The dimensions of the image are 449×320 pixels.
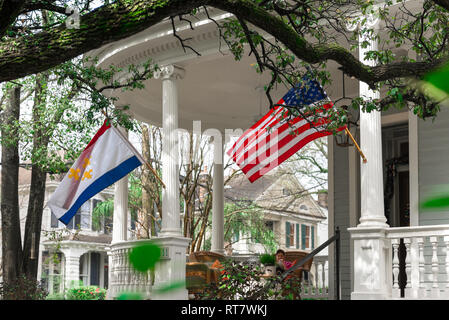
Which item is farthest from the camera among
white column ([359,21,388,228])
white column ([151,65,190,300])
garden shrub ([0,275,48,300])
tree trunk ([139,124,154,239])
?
tree trunk ([139,124,154,239])

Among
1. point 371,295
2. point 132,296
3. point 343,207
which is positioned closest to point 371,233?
point 371,295

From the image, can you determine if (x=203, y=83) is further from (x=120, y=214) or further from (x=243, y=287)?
(x=243, y=287)

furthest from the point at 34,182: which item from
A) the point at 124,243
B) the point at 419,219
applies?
the point at 419,219

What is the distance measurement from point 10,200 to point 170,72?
6.00 metres

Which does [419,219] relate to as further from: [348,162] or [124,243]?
[124,243]

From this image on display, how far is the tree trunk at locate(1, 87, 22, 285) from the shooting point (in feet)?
48.4

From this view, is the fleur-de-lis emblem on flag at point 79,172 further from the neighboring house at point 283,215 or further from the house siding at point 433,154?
the neighboring house at point 283,215

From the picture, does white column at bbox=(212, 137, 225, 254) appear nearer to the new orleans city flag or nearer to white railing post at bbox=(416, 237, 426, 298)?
the new orleans city flag

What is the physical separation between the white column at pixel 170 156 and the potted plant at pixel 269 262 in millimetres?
1558

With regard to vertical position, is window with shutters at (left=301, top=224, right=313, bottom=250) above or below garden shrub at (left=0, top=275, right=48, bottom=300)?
above

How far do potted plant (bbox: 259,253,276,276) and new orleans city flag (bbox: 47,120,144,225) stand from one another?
275cm

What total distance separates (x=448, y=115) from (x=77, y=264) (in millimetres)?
Answer: 31870

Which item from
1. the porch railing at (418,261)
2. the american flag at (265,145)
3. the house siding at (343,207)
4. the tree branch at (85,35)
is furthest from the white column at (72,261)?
the tree branch at (85,35)

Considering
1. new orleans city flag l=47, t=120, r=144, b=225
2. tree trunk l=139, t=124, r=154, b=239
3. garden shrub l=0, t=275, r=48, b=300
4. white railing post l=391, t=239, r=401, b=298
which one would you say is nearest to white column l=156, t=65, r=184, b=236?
new orleans city flag l=47, t=120, r=144, b=225
